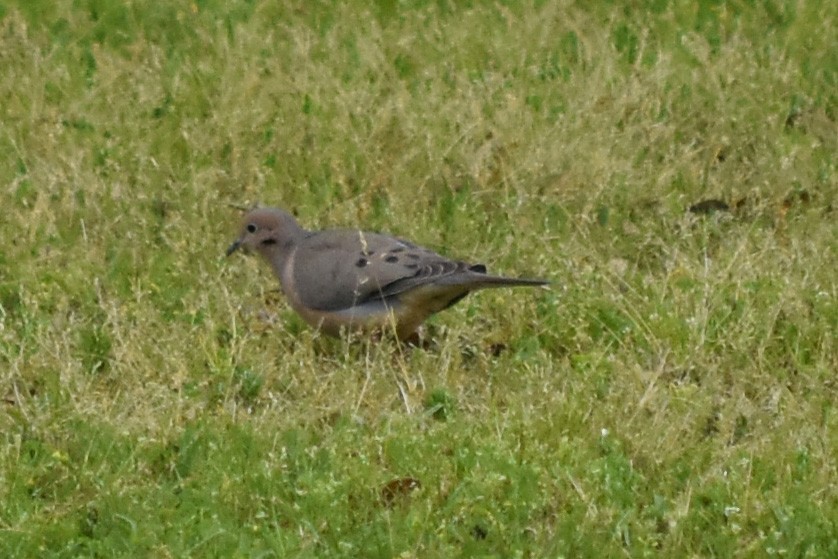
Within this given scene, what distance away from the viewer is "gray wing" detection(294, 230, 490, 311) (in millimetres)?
8328

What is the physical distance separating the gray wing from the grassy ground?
0.21m

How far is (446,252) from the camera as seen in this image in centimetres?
954

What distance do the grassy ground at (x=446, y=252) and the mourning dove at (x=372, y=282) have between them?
0.14 meters

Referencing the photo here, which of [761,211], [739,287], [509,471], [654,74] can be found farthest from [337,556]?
[654,74]

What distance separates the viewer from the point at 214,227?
9.66 metres

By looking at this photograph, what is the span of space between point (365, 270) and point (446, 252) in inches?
42.2

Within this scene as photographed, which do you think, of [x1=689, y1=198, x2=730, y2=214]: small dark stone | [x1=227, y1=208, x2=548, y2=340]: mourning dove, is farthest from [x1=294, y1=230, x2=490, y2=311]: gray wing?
[x1=689, y1=198, x2=730, y2=214]: small dark stone

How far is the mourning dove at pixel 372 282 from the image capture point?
27.3ft

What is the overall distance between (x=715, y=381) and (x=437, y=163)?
109 inches

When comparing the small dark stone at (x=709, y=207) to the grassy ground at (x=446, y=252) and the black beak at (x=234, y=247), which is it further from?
the black beak at (x=234, y=247)

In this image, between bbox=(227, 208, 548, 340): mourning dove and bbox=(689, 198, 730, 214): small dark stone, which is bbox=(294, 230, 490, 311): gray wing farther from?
Answer: bbox=(689, 198, 730, 214): small dark stone

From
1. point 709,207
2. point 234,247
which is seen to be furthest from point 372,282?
point 709,207

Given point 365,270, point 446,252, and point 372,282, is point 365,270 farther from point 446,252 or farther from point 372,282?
point 446,252

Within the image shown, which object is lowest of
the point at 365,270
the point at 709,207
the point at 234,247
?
the point at 709,207
